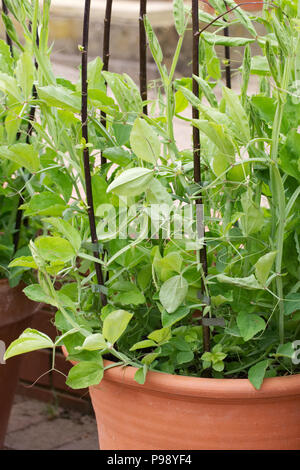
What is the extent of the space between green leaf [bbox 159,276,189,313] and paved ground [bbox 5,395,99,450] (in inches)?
35.1

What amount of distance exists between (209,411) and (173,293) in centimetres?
15

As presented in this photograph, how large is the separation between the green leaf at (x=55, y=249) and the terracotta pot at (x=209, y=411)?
145 millimetres

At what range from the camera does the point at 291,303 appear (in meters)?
0.80

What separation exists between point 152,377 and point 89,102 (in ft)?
1.12

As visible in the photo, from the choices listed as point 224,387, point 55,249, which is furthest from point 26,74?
point 224,387

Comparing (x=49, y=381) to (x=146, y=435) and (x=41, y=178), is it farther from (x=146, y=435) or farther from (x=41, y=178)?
(x=146, y=435)

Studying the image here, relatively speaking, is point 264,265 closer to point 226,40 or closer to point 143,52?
point 226,40

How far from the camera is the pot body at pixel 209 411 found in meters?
0.79

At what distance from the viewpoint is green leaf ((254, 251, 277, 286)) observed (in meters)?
0.72

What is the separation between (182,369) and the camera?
892mm

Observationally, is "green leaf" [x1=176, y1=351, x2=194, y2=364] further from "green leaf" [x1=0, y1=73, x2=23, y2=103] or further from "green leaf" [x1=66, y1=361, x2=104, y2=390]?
"green leaf" [x1=0, y1=73, x2=23, y2=103]

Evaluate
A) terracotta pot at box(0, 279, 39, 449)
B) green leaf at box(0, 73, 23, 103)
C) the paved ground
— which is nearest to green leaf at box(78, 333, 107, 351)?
green leaf at box(0, 73, 23, 103)

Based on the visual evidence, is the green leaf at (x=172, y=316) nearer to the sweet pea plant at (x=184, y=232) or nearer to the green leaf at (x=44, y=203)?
the sweet pea plant at (x=184, y=232)

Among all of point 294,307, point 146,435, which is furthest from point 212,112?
point 146,435
